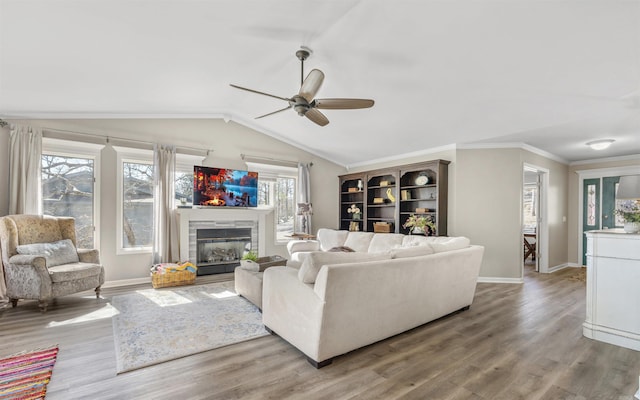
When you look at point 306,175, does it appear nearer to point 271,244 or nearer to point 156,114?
point 271,244

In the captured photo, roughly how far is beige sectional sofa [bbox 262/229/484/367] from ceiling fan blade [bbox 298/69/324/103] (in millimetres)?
1537

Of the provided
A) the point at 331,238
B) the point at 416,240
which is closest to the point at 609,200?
the point at 416,240

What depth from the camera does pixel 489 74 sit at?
3.23 m

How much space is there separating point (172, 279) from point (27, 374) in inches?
101

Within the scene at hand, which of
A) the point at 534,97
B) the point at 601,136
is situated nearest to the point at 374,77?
the point at 534,97

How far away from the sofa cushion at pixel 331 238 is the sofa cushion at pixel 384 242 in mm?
773

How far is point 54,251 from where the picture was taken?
3.81 meters

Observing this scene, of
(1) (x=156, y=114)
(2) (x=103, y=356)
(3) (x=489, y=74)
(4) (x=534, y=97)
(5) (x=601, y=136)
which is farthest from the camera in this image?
(1) (x=156, y=114)

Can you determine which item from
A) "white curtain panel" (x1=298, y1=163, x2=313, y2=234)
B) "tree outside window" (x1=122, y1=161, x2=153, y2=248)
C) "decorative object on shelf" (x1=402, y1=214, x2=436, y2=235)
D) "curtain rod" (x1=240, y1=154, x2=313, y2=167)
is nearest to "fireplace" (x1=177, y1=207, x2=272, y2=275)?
"tree outside window" (x1=122, y1=161, x2=153, y2=248)

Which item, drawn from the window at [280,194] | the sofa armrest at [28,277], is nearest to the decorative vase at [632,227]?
the window at [280,194]

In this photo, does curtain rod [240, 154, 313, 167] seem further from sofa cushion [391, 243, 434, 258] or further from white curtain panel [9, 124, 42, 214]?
sofa cushion [391, 243, 434, 258]

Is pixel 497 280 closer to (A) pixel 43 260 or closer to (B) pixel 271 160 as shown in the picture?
(B) pixel 271 160

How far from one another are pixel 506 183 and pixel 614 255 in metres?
2.58

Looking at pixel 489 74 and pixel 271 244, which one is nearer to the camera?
pixel 489 74
